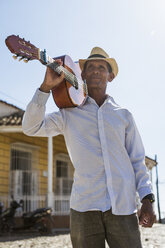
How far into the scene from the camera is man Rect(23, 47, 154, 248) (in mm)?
1981

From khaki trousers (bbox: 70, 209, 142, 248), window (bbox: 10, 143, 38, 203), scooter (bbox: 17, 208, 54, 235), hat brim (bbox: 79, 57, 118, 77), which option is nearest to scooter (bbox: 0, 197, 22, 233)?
scooter (bbox: 17, 208, 54, 235)

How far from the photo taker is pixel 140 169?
221 centimetres

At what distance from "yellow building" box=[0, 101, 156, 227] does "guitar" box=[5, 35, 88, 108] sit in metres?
8.61

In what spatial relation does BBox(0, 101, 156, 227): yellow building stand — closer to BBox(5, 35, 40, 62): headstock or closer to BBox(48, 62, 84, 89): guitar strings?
BBox(48, 62, 84, 89): guitar strings

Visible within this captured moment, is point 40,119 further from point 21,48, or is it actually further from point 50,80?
point 21,48

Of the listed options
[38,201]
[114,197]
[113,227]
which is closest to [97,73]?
[114,197]

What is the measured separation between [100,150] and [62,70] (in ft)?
1.92

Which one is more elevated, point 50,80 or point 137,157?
point 50,80

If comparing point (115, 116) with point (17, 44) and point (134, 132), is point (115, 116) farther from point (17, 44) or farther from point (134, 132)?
point (17, 44)

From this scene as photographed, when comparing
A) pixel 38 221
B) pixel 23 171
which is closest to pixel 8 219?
pixel 38 221

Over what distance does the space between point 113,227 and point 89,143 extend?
543 millimetres

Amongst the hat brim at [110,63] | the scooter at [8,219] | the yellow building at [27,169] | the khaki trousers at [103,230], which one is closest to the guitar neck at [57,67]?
the hat brim at [110,63]

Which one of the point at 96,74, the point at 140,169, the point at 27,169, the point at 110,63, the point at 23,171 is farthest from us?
the point at 27,169

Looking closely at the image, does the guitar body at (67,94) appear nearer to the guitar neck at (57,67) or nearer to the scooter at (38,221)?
the guitar neck at (57,67)
